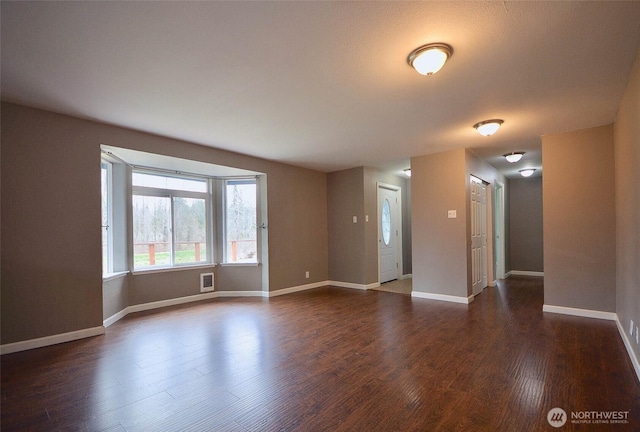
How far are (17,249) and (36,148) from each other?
1067mm

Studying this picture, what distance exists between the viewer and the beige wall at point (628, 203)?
7.92 feet

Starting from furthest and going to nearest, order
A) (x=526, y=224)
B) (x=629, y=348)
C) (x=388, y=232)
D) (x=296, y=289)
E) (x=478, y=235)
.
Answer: (x=526, y=224)
(x=388, y=232)
(x=296, y=289)
(x=478, y=235)
(x=629, y=348)

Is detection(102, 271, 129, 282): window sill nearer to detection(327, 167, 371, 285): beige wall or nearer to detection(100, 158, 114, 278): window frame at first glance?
detection(100, 158, 114, 278): window frame

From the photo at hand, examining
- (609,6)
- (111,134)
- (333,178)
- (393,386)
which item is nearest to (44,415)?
(393,386)

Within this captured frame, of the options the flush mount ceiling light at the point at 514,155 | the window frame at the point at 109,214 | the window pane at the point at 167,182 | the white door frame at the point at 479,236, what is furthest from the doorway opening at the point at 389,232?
the window frame at the point at 109,214

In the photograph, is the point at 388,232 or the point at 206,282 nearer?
the point at 206,282

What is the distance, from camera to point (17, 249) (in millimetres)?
3059

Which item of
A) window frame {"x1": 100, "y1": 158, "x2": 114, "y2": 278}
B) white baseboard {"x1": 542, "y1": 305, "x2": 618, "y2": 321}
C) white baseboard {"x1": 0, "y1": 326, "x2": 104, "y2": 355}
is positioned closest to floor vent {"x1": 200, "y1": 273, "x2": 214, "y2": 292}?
window frame {"x1": 100, "y1": 158, "x2": 114, "y2": 278}

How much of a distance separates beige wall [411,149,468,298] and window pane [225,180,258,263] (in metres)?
2.98

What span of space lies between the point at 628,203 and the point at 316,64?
316cm

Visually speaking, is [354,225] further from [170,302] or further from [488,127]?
[170,302]

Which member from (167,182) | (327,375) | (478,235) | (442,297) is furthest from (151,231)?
(478,235)

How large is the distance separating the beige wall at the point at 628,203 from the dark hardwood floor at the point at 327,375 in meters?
0.48

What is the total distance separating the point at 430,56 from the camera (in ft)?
6.91
